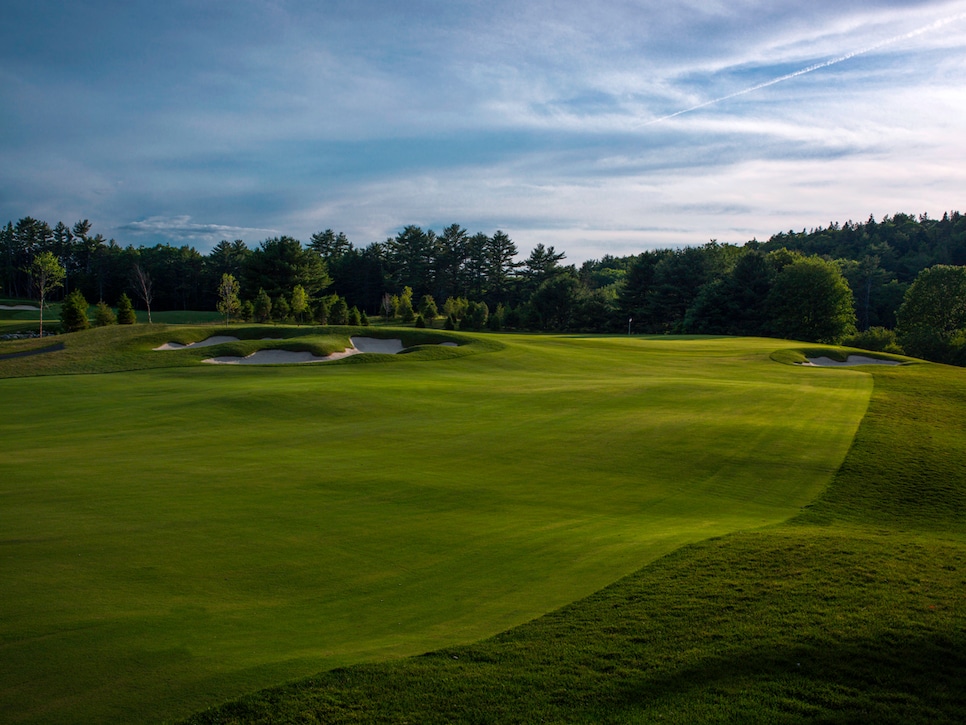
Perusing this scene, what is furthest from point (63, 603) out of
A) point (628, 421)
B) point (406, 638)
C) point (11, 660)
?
point (628, 421)

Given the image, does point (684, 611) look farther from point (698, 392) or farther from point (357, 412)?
point (698, 392)

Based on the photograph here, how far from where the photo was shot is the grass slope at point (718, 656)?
191 inches

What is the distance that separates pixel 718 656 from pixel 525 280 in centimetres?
9720

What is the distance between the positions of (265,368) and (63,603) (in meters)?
25.5

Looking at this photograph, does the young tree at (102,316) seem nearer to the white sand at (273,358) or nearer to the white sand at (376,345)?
the white sand at (273,358)

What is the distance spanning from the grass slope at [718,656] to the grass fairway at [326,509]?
50cm

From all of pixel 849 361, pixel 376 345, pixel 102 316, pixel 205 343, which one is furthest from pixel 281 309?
pixel 849 361

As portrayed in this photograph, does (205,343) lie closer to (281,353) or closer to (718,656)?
(281,353)

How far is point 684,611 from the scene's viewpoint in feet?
21.7

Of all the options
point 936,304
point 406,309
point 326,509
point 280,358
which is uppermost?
point 936,304

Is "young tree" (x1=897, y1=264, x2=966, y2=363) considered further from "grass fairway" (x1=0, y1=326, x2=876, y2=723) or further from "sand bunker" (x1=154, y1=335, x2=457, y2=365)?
"grass fairway" (x1=0, y1=326, x2=876, y2=723)

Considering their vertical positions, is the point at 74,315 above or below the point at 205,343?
above

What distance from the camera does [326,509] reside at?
10508 millimetres

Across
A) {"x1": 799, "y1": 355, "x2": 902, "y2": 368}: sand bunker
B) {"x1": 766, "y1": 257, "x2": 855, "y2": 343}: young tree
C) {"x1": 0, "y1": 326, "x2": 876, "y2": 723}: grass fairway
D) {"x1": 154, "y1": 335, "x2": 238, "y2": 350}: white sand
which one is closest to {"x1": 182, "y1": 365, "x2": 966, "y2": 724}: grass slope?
{"x1": 0, "y1": 326, "x2": 876, "y2": 723}: grass fairway
